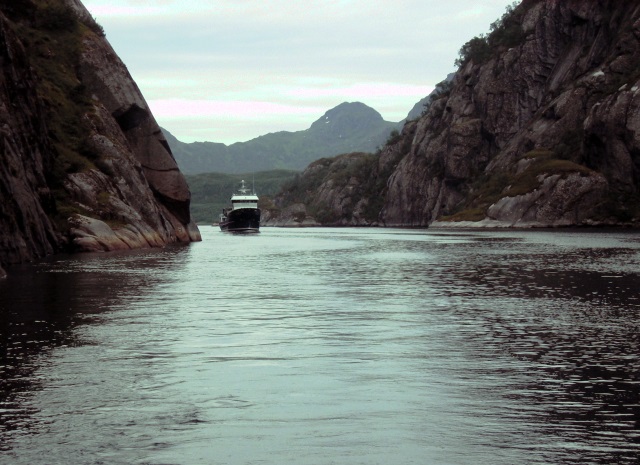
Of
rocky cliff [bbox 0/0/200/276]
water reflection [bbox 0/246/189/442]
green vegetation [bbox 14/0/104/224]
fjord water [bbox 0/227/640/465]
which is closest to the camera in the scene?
fjord water [bbox 0/227/640/465]

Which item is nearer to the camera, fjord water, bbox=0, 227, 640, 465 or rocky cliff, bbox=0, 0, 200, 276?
fjord water, bbox=0, 227, 640, 465

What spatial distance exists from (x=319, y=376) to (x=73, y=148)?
76.9 metres

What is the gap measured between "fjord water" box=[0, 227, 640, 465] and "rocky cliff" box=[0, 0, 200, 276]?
29600 millimetres

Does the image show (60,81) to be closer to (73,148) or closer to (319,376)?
(73,148)

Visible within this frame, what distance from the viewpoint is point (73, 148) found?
89688 millimetres

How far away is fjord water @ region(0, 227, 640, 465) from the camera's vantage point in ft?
40.6

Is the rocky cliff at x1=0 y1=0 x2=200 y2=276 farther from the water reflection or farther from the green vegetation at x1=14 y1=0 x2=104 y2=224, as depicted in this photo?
the water reflection

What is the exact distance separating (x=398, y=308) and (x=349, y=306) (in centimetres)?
190

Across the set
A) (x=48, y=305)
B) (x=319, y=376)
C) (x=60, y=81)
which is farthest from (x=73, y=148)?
(x=319, y=376)

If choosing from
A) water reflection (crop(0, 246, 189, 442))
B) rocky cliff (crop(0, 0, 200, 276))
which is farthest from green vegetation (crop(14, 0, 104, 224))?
water reflection (crop(0, 246, 189, 442))

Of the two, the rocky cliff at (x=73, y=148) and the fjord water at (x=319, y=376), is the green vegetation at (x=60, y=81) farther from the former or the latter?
the fjord water at (x=319, y=376)

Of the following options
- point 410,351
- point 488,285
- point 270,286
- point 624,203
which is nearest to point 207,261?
point 270,286

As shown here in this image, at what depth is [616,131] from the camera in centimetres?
17638

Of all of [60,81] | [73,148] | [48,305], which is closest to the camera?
[48,305]
